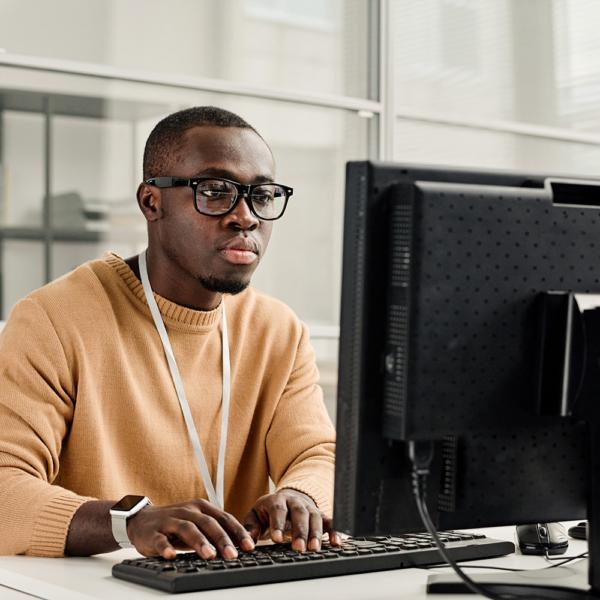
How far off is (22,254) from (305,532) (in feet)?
5.32

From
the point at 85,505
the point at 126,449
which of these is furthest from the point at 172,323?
the point at 85,505

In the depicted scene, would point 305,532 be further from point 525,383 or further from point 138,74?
point 138,74

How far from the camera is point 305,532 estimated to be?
160cm

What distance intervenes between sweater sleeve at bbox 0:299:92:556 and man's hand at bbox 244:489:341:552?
0.25 metres

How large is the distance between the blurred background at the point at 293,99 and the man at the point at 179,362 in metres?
0.91

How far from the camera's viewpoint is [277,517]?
1.64 m

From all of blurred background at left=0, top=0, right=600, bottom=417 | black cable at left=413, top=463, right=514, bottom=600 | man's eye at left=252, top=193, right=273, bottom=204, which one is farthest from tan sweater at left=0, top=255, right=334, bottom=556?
blurred background at left=0, top=0, right=600, bottom=417

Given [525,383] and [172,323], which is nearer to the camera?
[525,383]

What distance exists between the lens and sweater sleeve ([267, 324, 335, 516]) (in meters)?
2.00

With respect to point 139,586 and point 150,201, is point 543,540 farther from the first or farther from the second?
point 150,201

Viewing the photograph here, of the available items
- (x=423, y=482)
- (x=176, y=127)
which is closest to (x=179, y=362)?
(x=176, y=127)

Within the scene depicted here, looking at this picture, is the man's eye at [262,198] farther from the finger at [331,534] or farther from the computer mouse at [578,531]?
the computer mouse at [578,531]

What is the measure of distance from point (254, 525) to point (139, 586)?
314 mm

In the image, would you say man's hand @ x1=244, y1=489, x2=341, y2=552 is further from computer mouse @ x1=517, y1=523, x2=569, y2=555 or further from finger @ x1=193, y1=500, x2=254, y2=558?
computer mouse @ x1=517, y1=523, x2=569, y2=555
